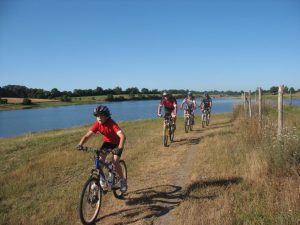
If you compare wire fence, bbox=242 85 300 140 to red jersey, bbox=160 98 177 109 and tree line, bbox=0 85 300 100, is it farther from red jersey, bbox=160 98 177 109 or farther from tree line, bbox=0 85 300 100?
tree line, bbox=0 85 300 100

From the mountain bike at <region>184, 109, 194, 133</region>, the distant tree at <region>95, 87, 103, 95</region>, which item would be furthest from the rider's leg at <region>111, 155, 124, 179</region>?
the distant tree at <region>95, 87, 103, 95</region>

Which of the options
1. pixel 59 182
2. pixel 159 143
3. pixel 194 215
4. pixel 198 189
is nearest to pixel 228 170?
pixel 198 189

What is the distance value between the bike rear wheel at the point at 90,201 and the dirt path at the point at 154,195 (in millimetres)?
184

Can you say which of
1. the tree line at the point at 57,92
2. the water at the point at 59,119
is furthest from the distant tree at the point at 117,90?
the water at the point at 59,119

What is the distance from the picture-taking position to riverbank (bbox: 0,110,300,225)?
5508mm

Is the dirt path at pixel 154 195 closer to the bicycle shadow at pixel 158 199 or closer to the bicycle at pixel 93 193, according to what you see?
the bicycle shadow at pixel 158 199

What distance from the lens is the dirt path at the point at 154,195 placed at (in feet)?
19.2

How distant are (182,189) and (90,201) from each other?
7.27ft

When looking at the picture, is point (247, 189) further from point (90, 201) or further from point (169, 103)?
point (169, 103)

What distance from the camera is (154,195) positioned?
700 cm

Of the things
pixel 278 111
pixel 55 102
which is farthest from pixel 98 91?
pixel 278 111

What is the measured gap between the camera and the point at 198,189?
272 inches

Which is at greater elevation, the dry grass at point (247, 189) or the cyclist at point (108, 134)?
the cyclist at point (108, 134)

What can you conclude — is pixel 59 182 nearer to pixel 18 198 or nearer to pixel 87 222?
pixel 18 198
